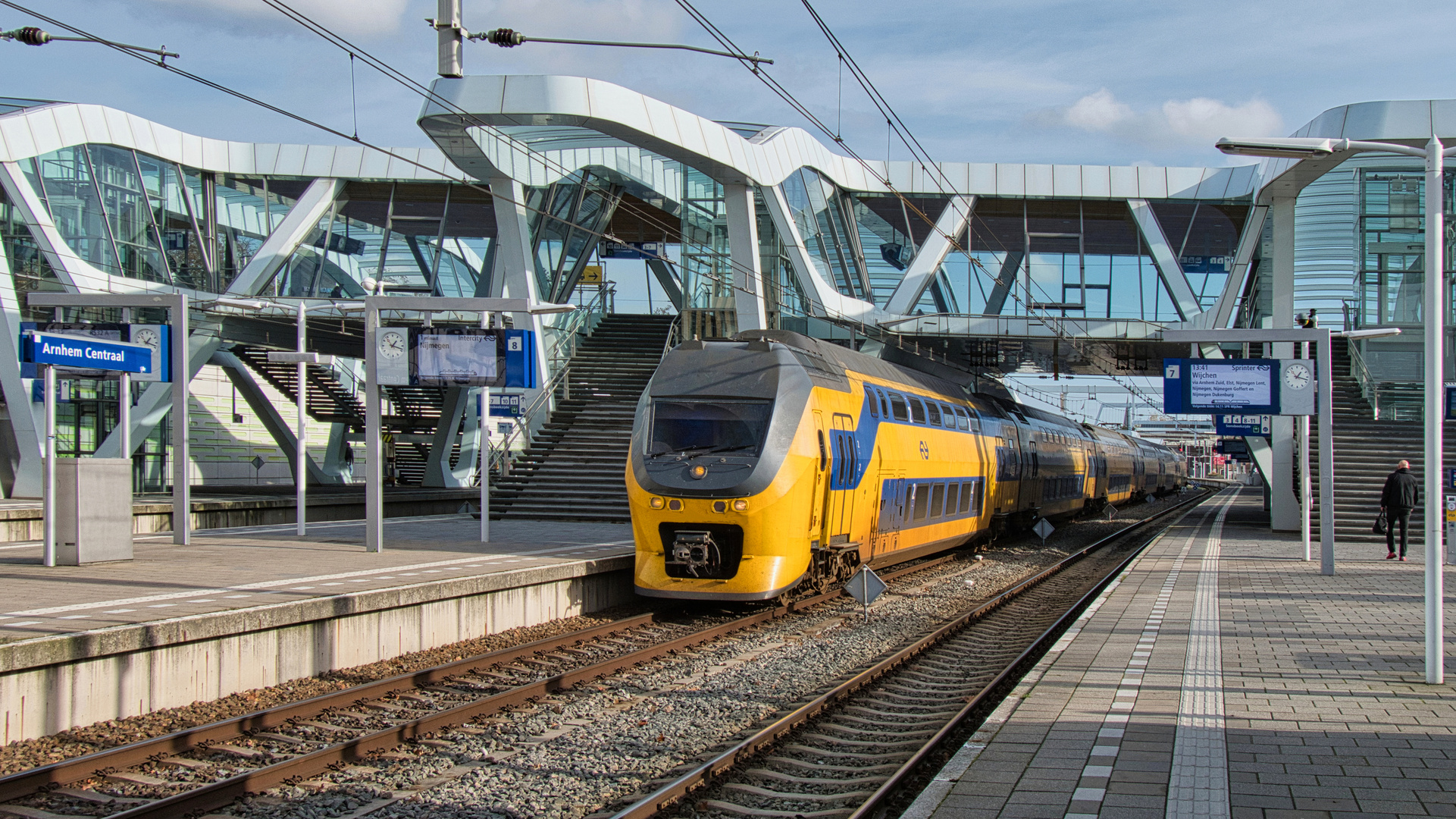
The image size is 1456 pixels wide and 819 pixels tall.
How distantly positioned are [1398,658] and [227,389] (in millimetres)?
45101

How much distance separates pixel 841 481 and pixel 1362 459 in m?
20.0

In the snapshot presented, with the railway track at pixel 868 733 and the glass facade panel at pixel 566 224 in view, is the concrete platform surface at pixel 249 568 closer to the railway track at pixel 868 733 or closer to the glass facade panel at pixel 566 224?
the railway track at pixel 868 733

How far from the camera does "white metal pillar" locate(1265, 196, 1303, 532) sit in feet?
94.7

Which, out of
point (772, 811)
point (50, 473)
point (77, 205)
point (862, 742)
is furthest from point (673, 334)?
point (772, 811)

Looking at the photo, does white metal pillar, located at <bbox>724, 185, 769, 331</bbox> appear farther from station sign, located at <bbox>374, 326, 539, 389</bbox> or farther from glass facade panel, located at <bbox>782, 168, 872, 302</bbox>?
station sign, located at <bbox>374, 326, 539, 389</bbox>

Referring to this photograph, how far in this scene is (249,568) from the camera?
45.3ft

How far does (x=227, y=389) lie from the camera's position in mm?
46938

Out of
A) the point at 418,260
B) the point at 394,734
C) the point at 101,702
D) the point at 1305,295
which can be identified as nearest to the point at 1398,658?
the point at 394,734

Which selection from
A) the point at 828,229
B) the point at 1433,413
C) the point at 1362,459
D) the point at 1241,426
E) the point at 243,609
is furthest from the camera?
the point at 828,229

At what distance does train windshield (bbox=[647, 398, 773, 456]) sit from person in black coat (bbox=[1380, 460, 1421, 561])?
12409 millimetres

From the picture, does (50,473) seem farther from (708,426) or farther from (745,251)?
(745,251)

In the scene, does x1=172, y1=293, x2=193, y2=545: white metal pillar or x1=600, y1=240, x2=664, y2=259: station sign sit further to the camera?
x1=600, y1=240, x2=664, y2=259: station sign

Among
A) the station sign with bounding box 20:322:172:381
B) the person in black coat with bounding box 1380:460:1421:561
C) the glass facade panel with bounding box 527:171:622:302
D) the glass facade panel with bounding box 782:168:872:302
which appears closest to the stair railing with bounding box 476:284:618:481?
the glass facade panel with bounding box 527:171:622:302

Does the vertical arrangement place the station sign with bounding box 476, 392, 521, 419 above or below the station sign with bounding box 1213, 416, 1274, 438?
above
